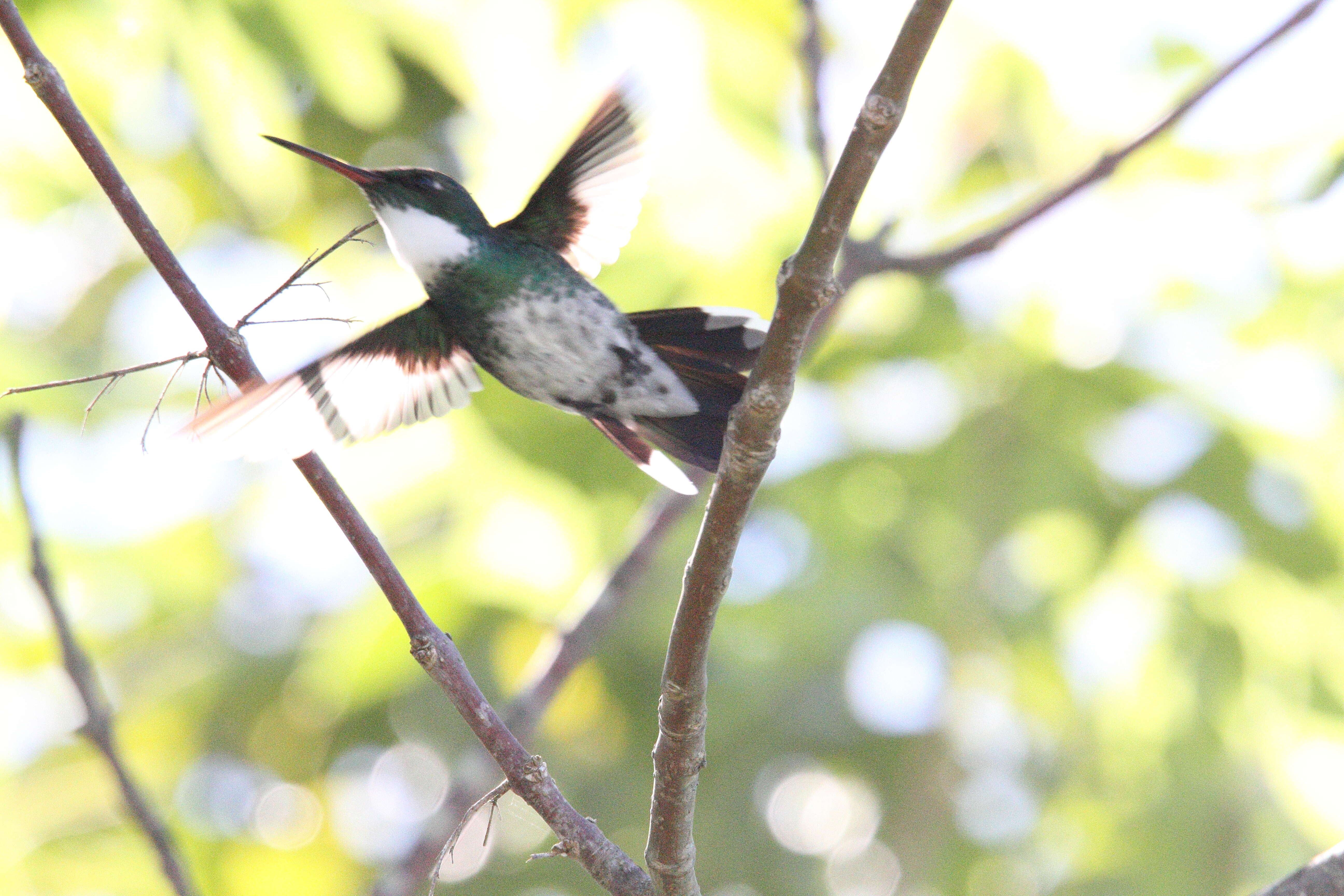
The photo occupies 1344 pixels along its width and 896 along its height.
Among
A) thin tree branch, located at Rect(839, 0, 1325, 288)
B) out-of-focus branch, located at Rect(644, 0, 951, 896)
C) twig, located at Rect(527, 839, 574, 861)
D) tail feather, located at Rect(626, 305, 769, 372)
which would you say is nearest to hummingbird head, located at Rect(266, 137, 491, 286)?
tail feather, located at Rect(626, 305, 769, 372)

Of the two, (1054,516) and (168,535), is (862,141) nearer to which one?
(1054,516)

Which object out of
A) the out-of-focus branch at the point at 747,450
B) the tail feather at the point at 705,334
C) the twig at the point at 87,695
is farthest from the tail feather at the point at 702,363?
the twig at the point at 87,695

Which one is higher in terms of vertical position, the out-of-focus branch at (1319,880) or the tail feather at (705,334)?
the tail feather at (705,334)

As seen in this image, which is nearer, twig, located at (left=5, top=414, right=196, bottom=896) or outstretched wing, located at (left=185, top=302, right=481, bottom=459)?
outstretched wing, located at (left=185, top=302, right=481, bottom=459)

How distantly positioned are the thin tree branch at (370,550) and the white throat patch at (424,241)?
72 cm

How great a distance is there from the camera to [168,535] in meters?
4.62

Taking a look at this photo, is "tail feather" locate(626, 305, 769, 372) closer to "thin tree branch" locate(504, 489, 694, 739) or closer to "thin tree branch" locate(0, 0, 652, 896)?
"thin tree branch" locate(504, 489, 694, 739)

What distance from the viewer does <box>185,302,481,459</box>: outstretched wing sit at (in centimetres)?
192

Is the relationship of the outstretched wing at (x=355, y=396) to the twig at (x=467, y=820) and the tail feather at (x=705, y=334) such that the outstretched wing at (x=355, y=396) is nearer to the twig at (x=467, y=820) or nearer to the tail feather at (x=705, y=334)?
the tail feather at (x=705, y=334)

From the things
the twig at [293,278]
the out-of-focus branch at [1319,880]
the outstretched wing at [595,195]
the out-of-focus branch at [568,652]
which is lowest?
the out-of-focus branch at [1319,880]

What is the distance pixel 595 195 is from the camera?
8.55ft

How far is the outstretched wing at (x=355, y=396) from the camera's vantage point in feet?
6.31

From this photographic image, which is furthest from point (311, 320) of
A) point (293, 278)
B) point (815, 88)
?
point (815, 88)

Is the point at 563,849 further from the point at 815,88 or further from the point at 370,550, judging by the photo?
the point at 815,88
